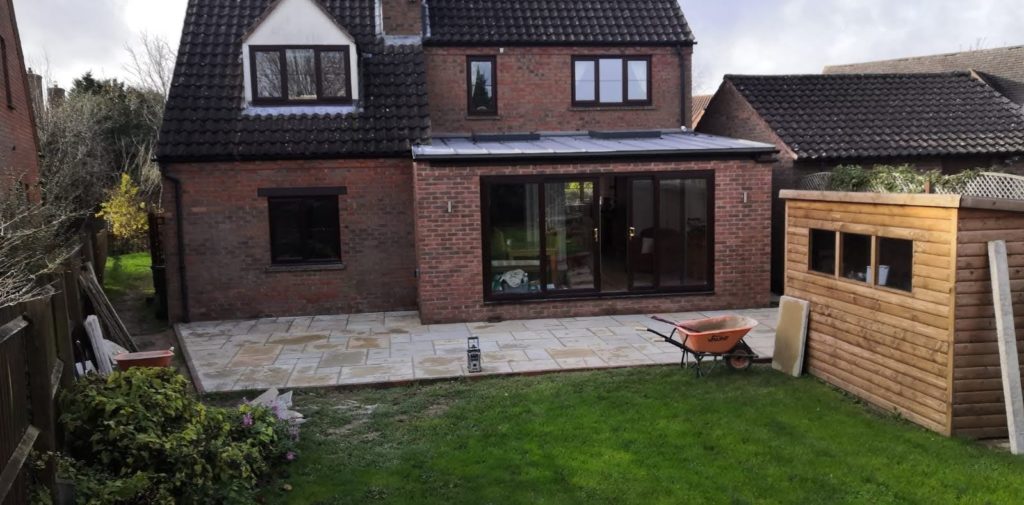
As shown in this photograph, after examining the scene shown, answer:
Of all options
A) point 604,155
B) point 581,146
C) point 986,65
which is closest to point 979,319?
point 604,155

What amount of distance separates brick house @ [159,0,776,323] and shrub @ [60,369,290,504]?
277 inches

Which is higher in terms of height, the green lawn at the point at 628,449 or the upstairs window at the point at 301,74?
the upstairs window at the point at 301,74

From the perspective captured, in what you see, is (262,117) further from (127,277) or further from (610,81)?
(127,277)

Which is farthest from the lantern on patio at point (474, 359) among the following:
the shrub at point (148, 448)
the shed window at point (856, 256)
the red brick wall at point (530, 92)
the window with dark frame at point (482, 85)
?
the window with dark frame at point (482, 85)

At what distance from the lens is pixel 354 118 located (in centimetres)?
1429

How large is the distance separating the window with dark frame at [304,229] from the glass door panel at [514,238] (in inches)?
126

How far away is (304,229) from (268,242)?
70 centimetres

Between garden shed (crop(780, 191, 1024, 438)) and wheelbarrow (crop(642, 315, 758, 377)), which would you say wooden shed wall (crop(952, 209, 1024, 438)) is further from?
wheelbarrow (crop(642, 315, 758, 377))

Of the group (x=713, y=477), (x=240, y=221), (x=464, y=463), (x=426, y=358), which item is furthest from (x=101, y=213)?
(x=713, y=477)

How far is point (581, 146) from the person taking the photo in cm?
1374

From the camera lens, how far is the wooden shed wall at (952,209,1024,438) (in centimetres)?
682

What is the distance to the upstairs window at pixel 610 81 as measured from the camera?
52.7 ft

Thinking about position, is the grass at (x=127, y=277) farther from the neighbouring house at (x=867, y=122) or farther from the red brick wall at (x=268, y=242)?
the neighbouring house at (x=867, y=122)

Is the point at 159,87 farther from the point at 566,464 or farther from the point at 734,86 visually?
the point at 566,464
